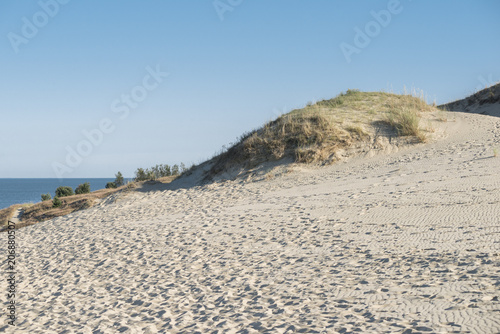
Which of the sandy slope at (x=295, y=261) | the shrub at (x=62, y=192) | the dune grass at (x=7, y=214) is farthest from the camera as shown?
the shrub at (x=62, y=192)

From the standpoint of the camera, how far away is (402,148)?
1584 cm

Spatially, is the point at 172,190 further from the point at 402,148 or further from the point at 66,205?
the point at 402,148

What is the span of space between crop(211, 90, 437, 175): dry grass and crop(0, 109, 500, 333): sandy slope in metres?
2.87

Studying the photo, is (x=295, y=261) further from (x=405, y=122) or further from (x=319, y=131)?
(x=405, y=122)

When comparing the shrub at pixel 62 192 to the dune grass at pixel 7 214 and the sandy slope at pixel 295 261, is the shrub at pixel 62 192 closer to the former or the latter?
the dune grass at pixel 7 214

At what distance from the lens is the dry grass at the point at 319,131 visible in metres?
16.4

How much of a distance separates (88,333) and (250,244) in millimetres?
3677

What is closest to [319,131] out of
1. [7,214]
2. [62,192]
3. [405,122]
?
[405,122]

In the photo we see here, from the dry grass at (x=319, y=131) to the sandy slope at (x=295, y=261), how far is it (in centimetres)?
287

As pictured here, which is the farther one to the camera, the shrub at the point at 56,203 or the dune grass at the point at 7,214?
the shrub at the point at 56,203

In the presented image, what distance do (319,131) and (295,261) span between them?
33.4 ft

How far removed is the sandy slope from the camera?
474cm

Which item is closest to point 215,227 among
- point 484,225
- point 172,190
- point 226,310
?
point 226,310

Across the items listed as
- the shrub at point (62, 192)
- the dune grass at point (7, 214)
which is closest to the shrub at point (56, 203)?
the dune grass at point (7, 214)
